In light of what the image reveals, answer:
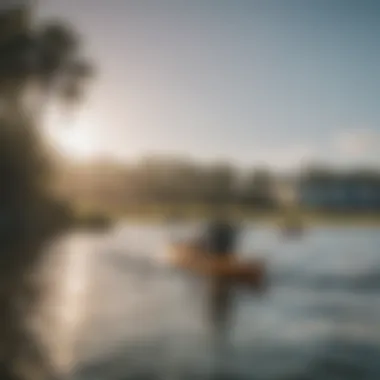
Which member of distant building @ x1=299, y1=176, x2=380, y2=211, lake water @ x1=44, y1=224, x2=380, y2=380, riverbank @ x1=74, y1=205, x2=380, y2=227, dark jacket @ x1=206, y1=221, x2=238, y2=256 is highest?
distant building @ x1=299, y1=176, x2=380, y2=211

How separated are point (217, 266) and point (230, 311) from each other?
0.10 metres

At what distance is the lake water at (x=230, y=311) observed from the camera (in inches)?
51.3

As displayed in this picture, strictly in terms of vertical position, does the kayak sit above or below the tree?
below

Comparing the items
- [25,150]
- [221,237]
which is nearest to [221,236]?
[221,237]

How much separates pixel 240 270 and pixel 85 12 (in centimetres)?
69

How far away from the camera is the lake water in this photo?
4.27 ft

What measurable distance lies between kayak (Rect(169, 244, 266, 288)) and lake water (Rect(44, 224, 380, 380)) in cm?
2

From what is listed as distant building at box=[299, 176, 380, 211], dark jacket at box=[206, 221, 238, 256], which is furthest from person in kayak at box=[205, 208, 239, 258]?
distant building at box=[299, 176, 380, 211]

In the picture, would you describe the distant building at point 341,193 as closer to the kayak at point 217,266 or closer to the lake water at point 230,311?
the lake water at point 230,311

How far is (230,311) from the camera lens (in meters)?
1.32

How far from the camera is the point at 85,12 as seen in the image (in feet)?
4.49

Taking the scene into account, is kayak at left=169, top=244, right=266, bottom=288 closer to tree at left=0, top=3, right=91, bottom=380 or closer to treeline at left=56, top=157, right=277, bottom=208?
treeline at left=56, top=157, right=277, bottom=208

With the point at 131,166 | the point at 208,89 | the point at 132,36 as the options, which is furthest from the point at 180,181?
the point at 132,36

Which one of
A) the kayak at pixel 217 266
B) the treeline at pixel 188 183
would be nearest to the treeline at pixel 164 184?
the treeline at pixel 188 183
